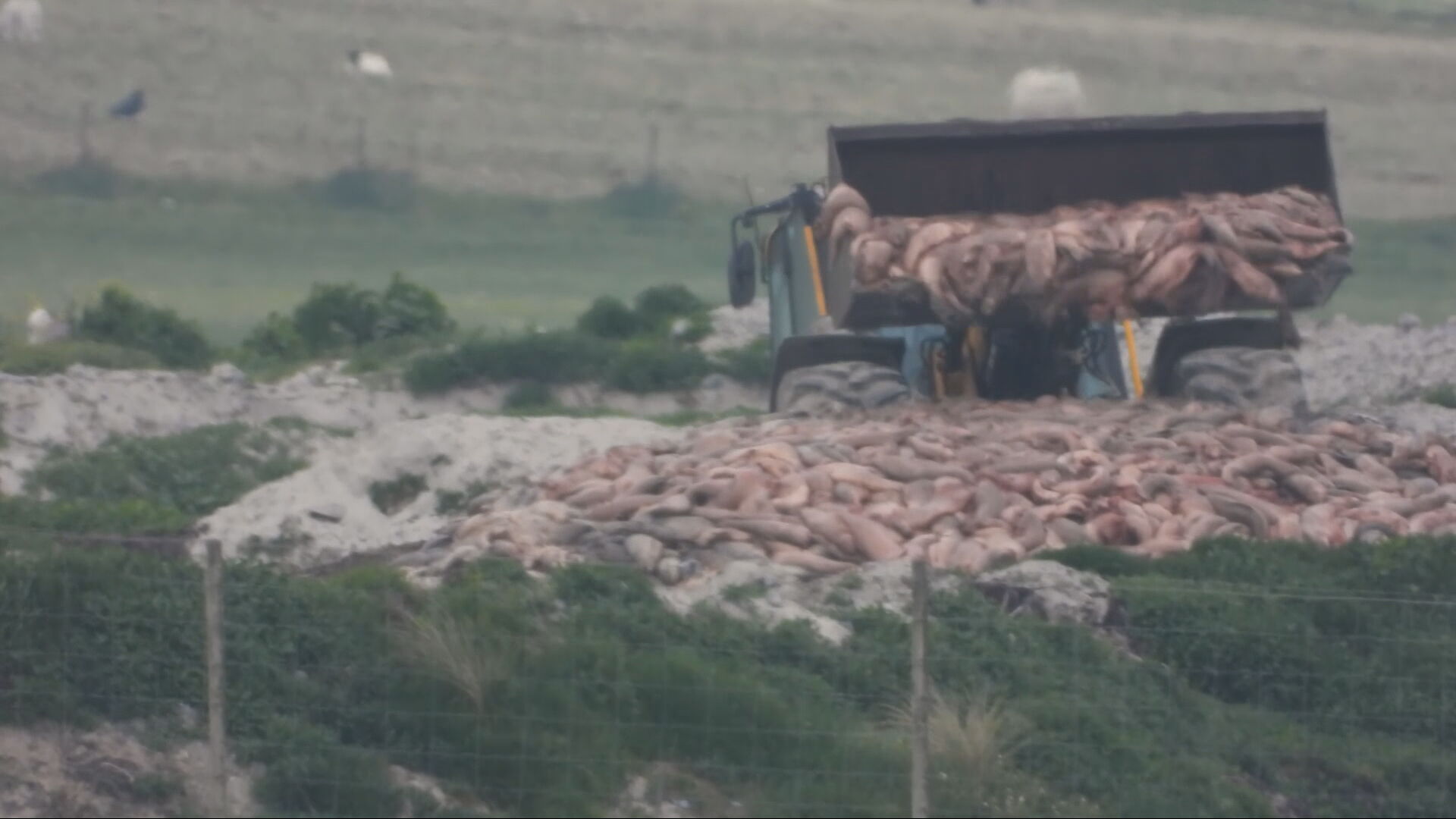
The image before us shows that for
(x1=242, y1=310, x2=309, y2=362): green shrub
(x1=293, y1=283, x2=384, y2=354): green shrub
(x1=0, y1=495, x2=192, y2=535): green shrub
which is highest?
(x1=293, y1=283, x2=384, y2=354): green shrub

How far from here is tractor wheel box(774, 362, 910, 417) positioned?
14.1m

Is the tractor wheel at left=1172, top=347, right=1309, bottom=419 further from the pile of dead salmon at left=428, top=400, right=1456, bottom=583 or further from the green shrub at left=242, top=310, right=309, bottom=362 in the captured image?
the green shrub at left=242, top=310, right=309, bottom=362

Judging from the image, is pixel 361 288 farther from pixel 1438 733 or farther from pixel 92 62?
pixel 1438 733

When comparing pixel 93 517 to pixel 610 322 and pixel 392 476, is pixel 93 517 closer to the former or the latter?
pixel 392 476

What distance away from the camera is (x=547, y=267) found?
35438mm

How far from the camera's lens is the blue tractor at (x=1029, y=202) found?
539 inches

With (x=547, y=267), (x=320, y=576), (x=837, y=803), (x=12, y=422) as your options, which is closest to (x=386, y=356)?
(x=12, y=422)

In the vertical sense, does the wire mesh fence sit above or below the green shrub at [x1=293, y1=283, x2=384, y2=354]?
below

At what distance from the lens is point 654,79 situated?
128 ft

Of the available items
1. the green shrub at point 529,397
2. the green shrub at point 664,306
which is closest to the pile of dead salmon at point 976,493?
the green shrub at point 529,397

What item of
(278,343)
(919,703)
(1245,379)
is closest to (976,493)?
(1245,379)

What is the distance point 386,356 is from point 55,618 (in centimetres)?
1664

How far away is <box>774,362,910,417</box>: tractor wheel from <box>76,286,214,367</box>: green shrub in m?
12.5

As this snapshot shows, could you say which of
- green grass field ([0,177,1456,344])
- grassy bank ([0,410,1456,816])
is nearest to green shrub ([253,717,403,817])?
grassy bank ([0,410,1456,816])
